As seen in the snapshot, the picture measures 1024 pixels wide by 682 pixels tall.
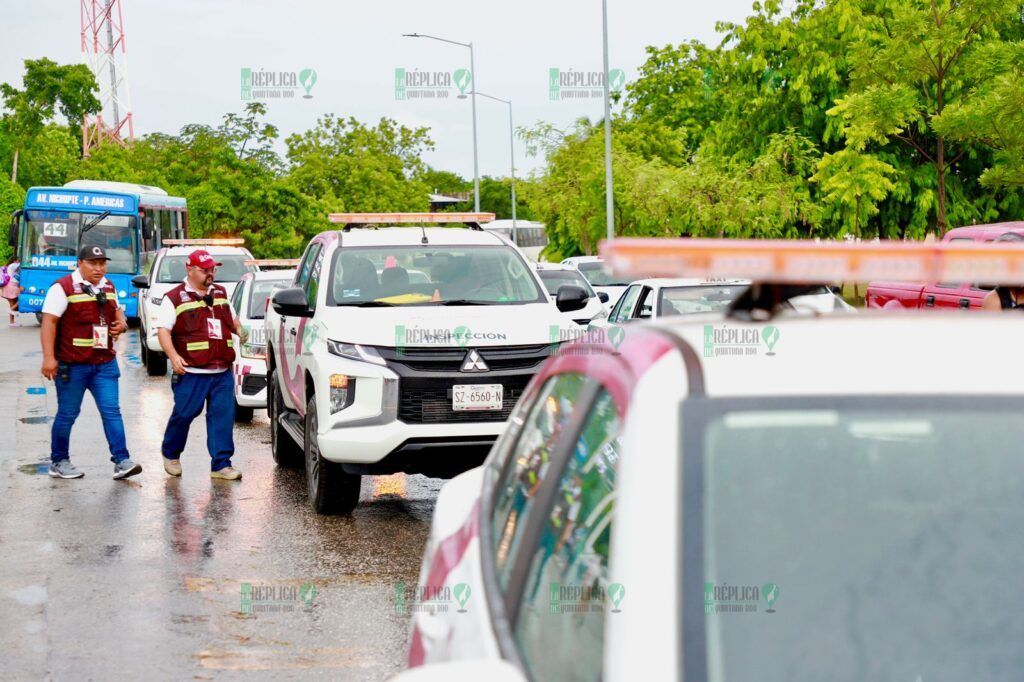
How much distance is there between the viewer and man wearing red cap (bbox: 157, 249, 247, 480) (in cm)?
1023

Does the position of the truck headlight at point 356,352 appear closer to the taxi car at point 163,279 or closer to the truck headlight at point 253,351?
the truck headlight at point 253,351

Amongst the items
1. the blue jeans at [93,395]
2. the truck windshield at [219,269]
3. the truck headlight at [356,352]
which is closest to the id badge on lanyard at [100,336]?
the blue jeans at [93,395]

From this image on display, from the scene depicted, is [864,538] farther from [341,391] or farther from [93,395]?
[93,395]

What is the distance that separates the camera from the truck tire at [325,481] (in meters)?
8.97

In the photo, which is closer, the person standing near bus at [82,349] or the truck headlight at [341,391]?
the truck headlight at [341,391]

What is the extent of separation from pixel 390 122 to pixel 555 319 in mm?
55268

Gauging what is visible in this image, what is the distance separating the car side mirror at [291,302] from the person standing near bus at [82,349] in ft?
5.67

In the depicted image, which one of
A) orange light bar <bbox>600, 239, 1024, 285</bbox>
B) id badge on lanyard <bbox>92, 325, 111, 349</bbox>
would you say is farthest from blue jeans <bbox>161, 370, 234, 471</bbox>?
orange light bar <bbox>600, 239, 1024, 285</bbox>

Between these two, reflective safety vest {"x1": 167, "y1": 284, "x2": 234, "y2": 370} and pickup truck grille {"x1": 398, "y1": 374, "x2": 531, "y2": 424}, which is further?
reflective safety vest {"x1": 167, "y1": 284, "x2": 234, "y2": 370}

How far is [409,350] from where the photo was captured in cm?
872

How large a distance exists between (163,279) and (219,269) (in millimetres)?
1898

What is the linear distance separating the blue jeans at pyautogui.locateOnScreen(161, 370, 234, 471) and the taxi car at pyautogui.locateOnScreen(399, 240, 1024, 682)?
8.23 metres

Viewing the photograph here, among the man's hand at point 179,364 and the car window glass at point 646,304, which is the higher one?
the car window glass at point 646,304

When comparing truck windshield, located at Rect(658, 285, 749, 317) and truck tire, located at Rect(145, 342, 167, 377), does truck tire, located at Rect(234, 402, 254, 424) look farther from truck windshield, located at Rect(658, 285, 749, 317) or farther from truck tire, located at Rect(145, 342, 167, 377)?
truck tire, located at Rect(145, 342, 167, 377)
